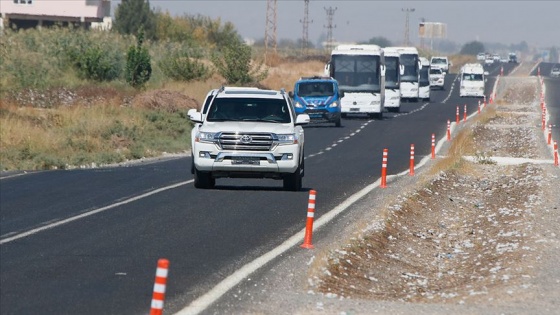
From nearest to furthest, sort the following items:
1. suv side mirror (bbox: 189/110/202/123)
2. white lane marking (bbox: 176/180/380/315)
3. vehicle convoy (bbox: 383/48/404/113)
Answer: white lane marking (bbox: 176/180/380/315) < suv side mirror (bbox: 189/110/202/123) < vehicle convoy (bbox: 383/48/404/113)

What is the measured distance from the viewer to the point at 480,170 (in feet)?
112

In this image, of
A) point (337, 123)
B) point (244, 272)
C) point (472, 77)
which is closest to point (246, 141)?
point (244, 272)

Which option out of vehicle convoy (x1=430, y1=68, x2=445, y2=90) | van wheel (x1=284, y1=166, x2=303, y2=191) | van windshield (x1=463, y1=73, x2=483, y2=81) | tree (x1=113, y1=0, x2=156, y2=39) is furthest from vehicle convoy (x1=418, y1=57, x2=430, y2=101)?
van wheel (x1=284, y1=166, x2=303, y2=191)

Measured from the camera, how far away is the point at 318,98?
52.5 metres

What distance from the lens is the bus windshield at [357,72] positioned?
56.7 m

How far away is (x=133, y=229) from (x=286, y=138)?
19.1 ft

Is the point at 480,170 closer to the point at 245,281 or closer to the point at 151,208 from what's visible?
the point at 151,208

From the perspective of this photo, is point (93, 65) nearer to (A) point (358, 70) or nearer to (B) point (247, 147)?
(A) point (358, 70)

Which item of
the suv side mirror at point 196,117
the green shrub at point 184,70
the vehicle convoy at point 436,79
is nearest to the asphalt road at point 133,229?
the suv side mirror at point 196,117

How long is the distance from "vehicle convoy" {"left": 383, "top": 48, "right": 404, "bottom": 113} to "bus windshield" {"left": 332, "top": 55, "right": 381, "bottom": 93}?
6.51m

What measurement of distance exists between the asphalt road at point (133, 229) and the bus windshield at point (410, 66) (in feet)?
154

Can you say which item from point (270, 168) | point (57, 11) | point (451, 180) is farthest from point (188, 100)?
point (57, 11)

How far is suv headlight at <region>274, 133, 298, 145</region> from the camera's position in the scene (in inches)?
875

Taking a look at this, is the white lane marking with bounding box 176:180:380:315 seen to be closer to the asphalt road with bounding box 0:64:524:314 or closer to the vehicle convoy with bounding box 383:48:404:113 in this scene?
the asphalt road with bounding box 0:64:524:314
